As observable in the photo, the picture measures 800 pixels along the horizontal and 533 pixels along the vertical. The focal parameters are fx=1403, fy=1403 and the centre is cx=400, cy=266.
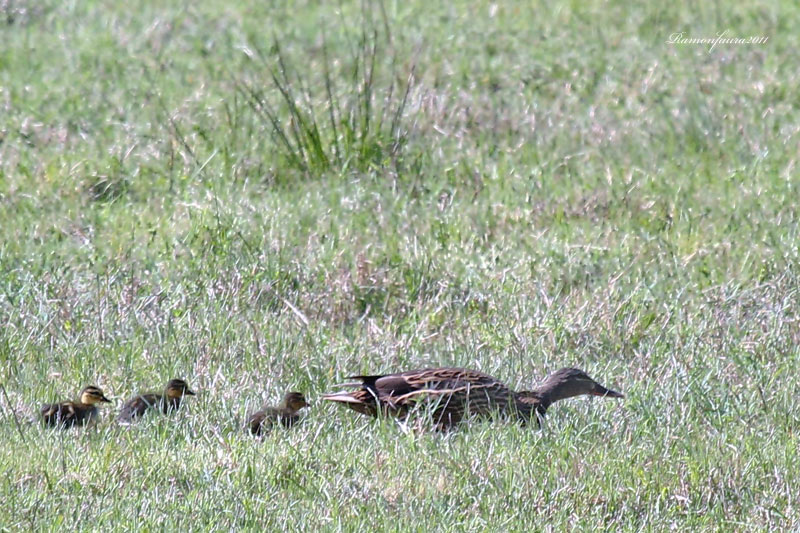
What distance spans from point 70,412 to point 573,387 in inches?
90.0

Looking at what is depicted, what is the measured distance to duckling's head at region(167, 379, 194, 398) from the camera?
6332 mm

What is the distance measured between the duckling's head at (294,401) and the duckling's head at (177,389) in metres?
0.46

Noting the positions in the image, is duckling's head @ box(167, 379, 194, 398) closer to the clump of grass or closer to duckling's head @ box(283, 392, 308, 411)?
duckling's head @ box(283, 392, 308, 411)

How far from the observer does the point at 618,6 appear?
14.6 m

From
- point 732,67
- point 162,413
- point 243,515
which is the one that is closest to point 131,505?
point 243,515

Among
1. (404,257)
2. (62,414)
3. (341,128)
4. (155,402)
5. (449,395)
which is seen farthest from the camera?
(341,128)

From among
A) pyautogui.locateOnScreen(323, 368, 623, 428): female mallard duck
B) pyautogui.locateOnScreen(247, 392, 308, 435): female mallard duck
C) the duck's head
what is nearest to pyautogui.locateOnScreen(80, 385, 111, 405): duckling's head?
pyautogui.locateOnScreen(247, 392, 308, 435): female mallard duck

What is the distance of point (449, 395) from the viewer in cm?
633

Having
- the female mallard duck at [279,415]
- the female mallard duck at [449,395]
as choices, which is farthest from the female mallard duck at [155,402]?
the female mallard duck at [449,395]

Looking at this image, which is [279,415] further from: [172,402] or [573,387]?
[573,387]

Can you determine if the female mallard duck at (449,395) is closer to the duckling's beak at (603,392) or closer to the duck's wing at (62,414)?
the duckling's beak at (603,392)

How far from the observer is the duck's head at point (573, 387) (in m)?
6.54

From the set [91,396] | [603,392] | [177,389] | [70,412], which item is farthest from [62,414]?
[603,392]

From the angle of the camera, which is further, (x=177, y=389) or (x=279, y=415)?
(x=177, y=389)
